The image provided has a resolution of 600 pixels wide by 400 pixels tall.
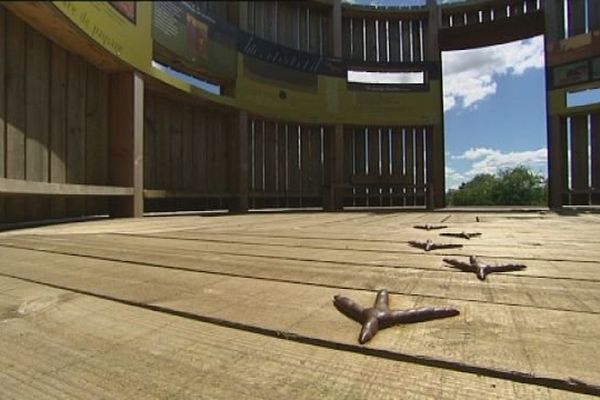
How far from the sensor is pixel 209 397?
90cm

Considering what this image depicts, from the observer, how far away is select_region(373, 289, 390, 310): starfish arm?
134cm

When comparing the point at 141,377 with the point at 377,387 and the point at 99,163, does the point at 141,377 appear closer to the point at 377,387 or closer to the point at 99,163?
the point at 377,387

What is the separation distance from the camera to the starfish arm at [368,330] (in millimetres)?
1118

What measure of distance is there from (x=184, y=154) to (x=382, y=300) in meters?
8.58

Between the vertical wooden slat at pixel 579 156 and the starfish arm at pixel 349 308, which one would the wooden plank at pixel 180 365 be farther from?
the vertical wooden slat at pixel 579 156

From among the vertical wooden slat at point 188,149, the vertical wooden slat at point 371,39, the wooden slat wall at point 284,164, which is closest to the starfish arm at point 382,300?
the vertical wooden slat at point 188,149

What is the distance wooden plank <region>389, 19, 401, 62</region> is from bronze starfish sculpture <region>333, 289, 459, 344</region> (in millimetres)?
13221

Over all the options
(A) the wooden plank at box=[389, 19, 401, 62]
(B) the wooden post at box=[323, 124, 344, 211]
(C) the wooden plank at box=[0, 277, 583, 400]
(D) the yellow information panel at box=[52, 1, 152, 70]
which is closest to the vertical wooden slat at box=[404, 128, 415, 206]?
(B) the wooden post at box=[323, 124, 344, 211]

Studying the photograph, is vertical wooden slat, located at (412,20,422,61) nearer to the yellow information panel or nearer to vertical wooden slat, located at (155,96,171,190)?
vertical wooden slat, located at (155,96,171,190)

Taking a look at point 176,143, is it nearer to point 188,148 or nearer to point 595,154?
point 188,148

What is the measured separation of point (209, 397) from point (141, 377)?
194 mm

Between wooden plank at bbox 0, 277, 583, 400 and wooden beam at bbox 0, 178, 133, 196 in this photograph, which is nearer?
wooden plank at bbox 0, 277, 583, 400

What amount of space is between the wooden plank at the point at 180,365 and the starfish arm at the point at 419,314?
0.23m

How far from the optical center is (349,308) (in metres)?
1.34
